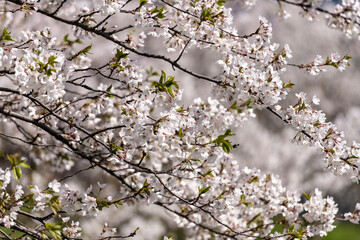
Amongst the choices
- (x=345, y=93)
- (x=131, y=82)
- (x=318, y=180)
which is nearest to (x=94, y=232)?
(x=131, y=82)

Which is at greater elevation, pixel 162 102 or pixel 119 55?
pixel 119 55

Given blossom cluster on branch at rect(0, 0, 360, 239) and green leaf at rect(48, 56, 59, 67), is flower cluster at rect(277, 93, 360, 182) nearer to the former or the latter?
blossom cluster on branch at rect(0, 0, 360, 239)

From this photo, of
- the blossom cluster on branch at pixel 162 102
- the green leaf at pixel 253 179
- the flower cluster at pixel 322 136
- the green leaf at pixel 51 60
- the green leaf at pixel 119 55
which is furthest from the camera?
the green leaf at pixel 253 179

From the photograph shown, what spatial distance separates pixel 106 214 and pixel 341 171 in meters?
6.55

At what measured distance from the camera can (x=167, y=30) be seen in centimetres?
319

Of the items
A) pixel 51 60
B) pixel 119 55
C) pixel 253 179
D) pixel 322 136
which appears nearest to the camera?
pixel 51 60

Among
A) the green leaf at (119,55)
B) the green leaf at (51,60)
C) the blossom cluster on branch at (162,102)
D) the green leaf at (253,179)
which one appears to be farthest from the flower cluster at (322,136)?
the green leaf at (51,60)

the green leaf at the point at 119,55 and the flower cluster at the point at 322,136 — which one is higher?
the green leaf at the point at 119,55

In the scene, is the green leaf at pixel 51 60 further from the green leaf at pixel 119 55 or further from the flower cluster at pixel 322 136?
the flower cluster at pixel 322 136

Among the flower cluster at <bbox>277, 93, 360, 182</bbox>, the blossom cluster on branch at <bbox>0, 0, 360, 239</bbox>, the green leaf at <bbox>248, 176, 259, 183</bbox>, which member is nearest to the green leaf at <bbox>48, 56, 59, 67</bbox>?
the blossom cluster on branch at <bbox>0, 0, 360, 239</bbox>

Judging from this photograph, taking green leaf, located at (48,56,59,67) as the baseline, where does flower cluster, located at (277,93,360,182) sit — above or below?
above

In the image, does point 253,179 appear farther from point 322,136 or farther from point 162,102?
point 162,102

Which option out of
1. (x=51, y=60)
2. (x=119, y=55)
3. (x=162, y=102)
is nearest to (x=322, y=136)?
(x=162, y=102)

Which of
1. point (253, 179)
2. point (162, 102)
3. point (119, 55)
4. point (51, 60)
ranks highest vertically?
point (119, 55)
